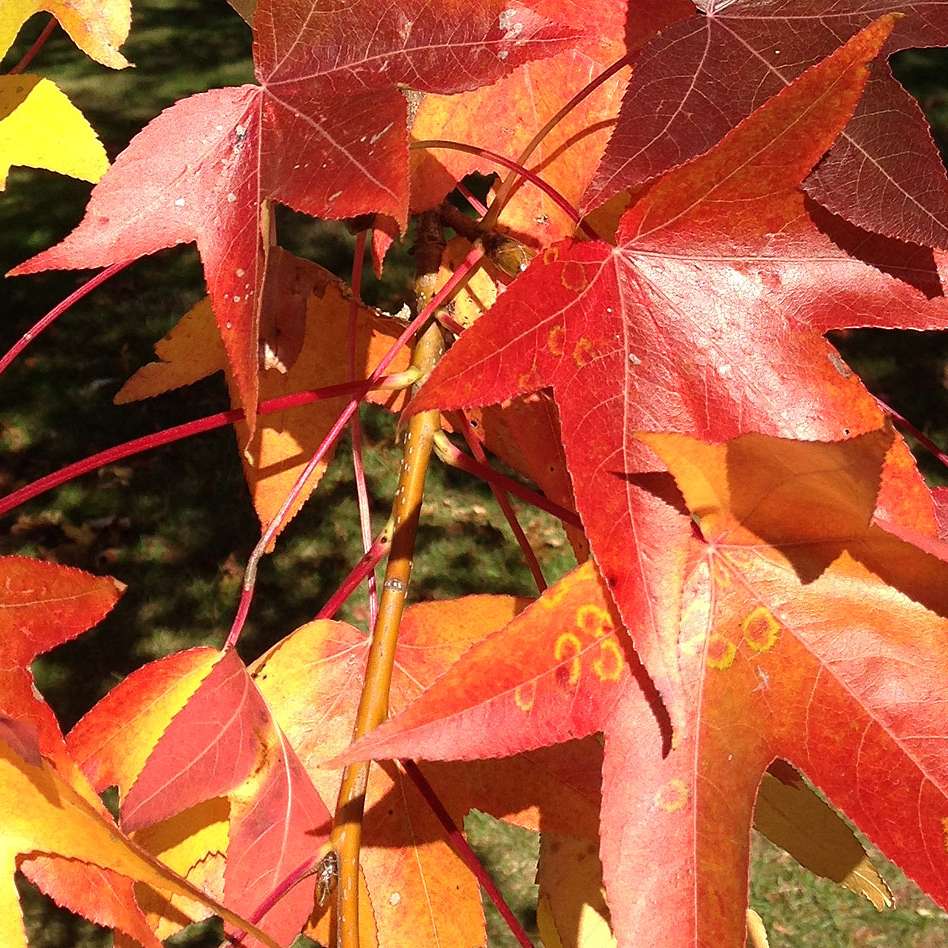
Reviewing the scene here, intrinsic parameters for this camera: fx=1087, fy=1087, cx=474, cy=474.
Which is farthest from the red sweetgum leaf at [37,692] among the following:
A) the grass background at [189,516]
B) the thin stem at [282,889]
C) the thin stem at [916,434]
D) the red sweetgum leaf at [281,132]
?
the grass background at [189,516]

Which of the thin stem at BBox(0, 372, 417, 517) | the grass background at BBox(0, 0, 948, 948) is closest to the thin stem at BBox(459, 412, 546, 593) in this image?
the thin stem at BBox(0, 372, 417, 517)

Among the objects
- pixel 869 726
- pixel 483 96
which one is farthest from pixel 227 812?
pixel 483 96

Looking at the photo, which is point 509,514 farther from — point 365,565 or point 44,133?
point 44,133

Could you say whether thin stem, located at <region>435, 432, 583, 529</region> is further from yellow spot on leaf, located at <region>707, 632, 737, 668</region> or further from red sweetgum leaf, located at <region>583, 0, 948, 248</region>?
red sweetgum leaf, located at <region>583, 0, 948, 248</region>

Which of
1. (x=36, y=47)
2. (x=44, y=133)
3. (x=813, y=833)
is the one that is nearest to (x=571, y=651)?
(x=813, y=833)

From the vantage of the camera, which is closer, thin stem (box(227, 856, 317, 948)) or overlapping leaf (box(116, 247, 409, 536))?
thin stem (box(227, 856, 317, 948))
